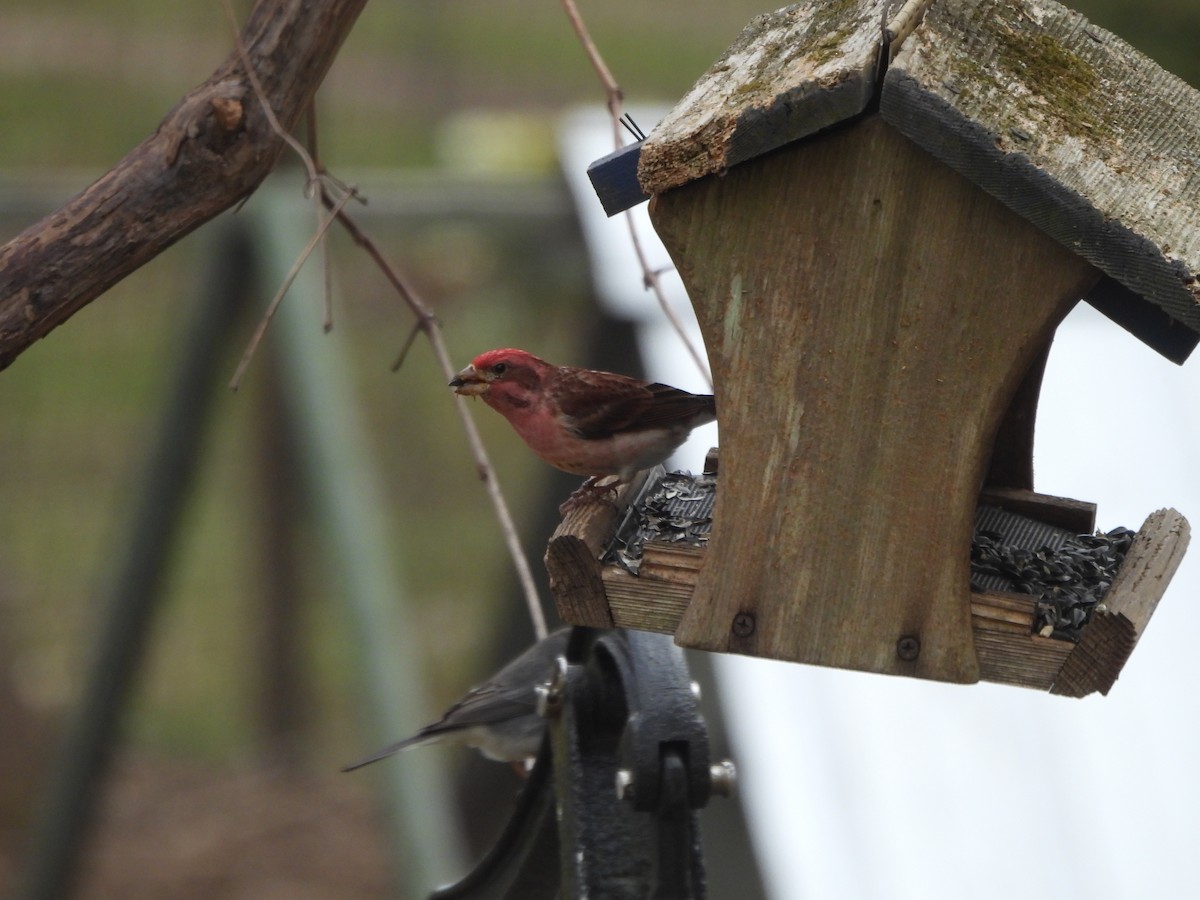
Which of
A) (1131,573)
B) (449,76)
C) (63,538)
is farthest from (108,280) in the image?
(449,76)

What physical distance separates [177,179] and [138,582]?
13.0 feet

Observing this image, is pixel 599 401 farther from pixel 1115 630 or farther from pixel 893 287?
pixel 1115 630

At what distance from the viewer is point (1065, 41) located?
2314 mm

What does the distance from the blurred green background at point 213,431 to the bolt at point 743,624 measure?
11.4 ft

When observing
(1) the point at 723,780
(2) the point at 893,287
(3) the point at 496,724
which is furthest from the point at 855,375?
(3) the point at 496,724

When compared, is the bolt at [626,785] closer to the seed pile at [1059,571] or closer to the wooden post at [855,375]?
the wooden post at [855,375]

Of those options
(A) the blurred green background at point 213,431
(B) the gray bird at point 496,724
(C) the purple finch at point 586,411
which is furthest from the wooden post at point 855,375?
(A) the blurred green background at point 213,431

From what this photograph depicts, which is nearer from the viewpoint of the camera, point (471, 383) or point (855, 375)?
point (855, 375)

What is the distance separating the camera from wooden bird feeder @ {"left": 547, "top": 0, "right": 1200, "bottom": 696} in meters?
2.07

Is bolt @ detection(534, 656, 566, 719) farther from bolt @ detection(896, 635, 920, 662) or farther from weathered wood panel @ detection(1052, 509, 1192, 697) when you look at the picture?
weathered wood panel @ detection(1052, 509, 1192, 697)

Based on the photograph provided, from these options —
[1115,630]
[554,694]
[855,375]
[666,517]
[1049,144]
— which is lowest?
[554,694]

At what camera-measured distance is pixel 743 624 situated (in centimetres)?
237

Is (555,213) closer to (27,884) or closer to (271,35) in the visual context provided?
(27,884)

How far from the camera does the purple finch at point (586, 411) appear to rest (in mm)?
3160
